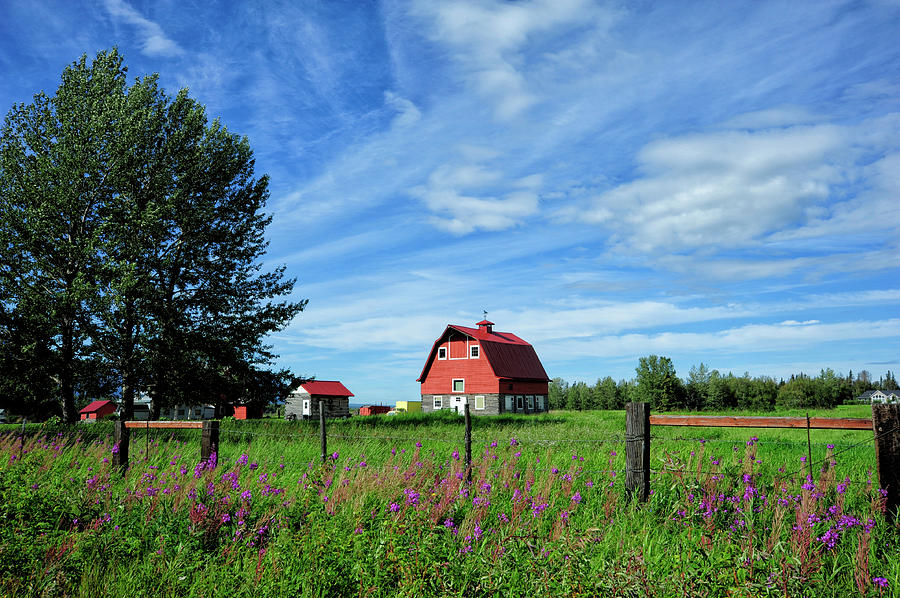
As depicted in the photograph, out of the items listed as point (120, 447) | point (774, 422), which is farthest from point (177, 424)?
point (774, 422)

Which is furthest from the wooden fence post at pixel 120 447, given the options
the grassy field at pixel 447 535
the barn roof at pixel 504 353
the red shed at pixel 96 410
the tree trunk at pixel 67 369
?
the red shed at pixel 96 410

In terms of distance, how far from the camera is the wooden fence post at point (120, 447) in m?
9.73

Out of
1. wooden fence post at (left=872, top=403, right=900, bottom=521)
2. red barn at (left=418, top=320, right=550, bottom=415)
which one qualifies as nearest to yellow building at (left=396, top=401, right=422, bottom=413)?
red barn at (left=418, top=320, right=550, bottom=415)

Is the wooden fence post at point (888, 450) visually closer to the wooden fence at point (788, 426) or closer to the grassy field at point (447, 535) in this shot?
the wooden fence at point (788, 426)

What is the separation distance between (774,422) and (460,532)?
12.9 ft

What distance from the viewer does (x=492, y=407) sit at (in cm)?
4362

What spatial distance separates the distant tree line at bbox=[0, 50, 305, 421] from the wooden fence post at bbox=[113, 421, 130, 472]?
990 cm

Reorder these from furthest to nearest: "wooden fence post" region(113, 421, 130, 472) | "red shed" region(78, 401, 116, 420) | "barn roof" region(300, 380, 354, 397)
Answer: "red shed" region(78, 401, 116, 420)
"barn roof" region(300, 380, 354, 397)
"wooden fence post" region(113, 421, 130, 472)

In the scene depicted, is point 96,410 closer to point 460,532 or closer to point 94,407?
point 94,407

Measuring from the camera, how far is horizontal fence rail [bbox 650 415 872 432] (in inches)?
243

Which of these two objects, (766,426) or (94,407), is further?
(94,407)

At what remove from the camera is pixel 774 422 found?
648cm

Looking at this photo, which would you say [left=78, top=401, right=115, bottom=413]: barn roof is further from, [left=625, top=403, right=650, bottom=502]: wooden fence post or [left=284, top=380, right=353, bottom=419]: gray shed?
[left=625, top=403, right=650, bottom=502]: wooden fence post

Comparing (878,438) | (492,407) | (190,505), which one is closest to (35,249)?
(190,505)
